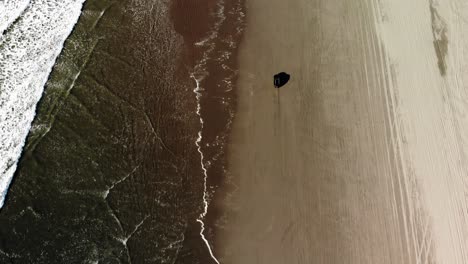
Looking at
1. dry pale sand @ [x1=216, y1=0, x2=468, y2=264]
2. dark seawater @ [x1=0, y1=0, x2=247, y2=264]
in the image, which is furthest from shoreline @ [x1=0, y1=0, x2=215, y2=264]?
dry pale sand @ [x1=216, y1=0, x2=468, y2=264]

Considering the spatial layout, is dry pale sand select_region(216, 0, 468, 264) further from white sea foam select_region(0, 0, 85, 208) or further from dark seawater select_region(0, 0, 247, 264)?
white sea foam select_region(0, 0, 85, 208)

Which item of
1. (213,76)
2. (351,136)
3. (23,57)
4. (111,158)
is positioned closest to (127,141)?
(111,158)

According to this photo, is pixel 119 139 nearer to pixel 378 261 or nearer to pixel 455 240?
pixel 378 261

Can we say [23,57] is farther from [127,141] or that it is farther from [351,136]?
[351,136]

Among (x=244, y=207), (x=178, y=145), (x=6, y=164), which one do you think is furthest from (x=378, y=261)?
(x=6, y=164)

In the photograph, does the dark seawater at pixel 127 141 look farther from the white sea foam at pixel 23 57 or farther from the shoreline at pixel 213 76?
the white sea foam at pixel 23 57

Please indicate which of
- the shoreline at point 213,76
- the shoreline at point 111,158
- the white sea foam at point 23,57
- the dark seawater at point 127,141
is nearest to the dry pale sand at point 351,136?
the shoreline at point 213,76
